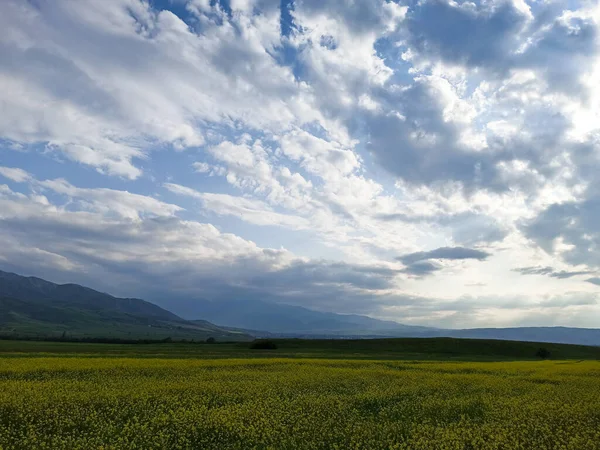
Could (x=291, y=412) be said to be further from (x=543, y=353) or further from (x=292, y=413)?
(x=543, y=353)

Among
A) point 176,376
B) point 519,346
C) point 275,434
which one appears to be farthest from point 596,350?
point 275,434

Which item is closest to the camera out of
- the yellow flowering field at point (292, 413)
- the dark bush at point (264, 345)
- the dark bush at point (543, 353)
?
the yellow flowering field at point (292, 413)

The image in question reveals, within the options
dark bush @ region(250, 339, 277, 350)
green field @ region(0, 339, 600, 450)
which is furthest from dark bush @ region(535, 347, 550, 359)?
green field @ region(0, 339, 600, 450)

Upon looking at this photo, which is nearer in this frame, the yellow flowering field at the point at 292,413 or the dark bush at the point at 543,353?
the yellow flowering field at the point at 292,413

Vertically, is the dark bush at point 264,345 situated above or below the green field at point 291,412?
below

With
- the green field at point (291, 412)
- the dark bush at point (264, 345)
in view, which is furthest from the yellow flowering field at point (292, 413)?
the dark bush at point (264, 345)

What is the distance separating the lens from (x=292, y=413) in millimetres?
19078

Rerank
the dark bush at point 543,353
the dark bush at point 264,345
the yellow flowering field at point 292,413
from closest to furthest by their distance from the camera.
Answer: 1. the yellow flowering field at point 292,413
2. the dark bush at point 543,353
3. the dark bush at point 264,345

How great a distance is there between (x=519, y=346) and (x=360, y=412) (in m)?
90.1

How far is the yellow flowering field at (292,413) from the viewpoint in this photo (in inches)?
603

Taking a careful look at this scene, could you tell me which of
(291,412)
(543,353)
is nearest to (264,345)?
(543,353)

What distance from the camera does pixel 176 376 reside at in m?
31.8

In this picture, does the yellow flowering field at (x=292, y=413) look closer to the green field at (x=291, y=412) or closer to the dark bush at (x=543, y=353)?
the green field at (x=291, y=412)

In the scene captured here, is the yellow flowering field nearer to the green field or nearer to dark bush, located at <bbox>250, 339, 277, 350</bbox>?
the green field
